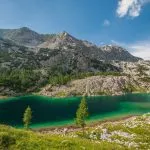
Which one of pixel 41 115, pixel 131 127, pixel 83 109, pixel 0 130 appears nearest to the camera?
pixel 0 130

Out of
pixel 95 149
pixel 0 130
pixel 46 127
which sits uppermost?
pixel 0 130

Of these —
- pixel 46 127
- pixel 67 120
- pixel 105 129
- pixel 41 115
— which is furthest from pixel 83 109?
pixel 41 115

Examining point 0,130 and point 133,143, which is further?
point 133,143

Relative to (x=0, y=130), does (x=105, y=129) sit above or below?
below

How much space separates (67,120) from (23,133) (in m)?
92.2

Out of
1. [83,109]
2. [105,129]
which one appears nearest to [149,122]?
[105,129]

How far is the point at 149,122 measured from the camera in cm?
7800

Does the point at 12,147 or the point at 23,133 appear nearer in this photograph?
the point at 12,147

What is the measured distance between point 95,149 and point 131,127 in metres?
50.4

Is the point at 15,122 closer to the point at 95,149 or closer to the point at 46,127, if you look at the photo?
the point at 46,127

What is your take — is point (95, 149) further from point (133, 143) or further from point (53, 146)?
point (133, 143)

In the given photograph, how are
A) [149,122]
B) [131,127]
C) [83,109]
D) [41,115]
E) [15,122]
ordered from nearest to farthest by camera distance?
[131,127] < [149,122] < [83,109] < [15,122] < [41,115]

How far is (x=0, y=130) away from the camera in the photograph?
23.0 meters

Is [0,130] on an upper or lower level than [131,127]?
upper
